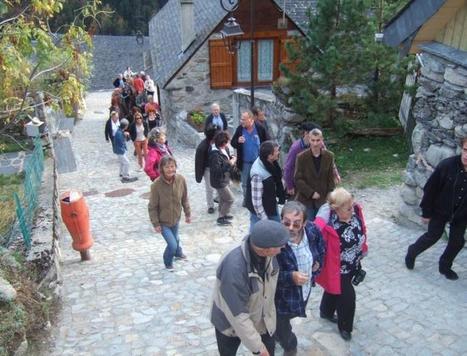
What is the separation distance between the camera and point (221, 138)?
7.21 meters

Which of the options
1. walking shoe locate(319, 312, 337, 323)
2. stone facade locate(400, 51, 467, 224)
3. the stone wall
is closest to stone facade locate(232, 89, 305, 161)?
stone facade locate(400, 51, 467, 224)

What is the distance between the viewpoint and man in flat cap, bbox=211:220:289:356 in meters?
2.99

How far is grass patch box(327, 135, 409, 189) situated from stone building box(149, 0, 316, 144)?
7.97 meters

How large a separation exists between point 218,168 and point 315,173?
2.18 m

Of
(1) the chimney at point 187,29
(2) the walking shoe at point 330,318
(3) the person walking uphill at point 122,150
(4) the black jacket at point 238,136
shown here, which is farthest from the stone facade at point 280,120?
(1) the chimney at point 187,29

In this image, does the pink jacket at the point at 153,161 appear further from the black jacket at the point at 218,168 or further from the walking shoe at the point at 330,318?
the walking shoe at the point at 330,318

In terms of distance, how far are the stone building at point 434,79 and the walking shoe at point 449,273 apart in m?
1.42

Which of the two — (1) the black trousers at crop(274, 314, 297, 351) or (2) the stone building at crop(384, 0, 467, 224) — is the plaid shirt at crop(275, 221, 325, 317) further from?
(2) the stone building at crop(384, 0, 467, 224)

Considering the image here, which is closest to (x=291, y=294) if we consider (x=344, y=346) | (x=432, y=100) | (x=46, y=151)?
(x=344, y=346)

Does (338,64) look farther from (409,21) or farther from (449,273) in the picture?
(449,273)

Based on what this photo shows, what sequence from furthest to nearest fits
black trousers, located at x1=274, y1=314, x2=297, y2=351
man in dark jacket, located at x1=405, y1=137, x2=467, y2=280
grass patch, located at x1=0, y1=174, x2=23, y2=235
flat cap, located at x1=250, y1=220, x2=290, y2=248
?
grass patch, located at x1=0, y1=174, x2=23, y2=235 < man in dark jacket, located at x1=405, y1=137, x2=467, y2=280 < black trousers, located at x1=274, y1=314, x2=297, y2=351 < flat cap, located at x1=250, y1=220, x2=290, y2=248

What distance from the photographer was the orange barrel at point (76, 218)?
6.14 m

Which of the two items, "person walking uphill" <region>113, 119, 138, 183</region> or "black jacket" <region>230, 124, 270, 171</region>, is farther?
"person walking uphill" <region>113, 119, 138, 183</region>

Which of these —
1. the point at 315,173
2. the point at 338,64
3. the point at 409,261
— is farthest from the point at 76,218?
the point at 338,64
